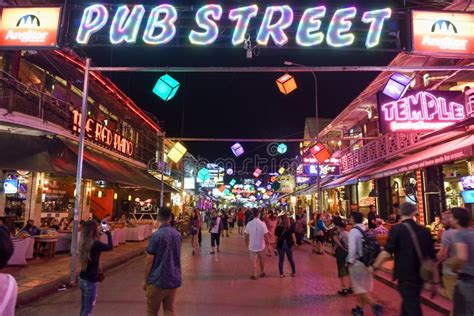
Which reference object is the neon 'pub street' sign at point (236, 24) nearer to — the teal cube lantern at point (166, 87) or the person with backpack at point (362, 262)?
the teal cube lantern at point (166, 87)

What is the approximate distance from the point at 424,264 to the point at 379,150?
1662cm

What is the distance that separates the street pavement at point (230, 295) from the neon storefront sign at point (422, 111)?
6115 mm

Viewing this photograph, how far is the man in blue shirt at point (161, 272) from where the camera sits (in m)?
5.10

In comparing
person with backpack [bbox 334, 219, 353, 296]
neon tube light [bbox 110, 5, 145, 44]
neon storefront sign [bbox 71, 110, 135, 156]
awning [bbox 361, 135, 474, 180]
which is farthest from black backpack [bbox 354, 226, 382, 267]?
neon storefront sign [bbox 71, 110, 135, 156]

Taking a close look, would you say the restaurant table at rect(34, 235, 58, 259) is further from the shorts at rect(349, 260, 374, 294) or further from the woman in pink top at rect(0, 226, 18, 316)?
the woman in pink top at rect(0, 226, 18, 316)

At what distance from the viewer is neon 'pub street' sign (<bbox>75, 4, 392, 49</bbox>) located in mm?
9312

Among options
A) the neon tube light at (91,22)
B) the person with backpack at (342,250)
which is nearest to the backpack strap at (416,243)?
the person with backpack at (342,250)

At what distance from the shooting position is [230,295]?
8859mm

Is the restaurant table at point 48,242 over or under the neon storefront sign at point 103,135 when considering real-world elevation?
under

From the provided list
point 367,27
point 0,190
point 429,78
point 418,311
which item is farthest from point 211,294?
point 429,78

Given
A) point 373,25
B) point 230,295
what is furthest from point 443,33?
point 230,295

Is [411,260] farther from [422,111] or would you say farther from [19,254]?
[422,111]

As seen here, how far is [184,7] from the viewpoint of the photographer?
30.5 feet

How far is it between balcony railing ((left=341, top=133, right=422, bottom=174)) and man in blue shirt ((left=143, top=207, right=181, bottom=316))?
1378 centimetres
